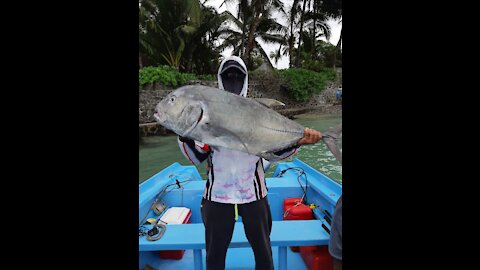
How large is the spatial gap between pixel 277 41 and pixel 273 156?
22.0m

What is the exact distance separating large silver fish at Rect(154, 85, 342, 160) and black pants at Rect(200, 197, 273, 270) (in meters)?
0.40

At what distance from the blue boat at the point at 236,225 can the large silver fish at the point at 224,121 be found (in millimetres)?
930

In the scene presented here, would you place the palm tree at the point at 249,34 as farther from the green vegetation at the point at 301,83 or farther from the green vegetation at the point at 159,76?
the green vegetation at the point at 159,76

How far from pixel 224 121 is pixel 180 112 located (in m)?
0.20

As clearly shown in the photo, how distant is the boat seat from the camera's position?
2008 mm

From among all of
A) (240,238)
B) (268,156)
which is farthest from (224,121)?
(240,238)

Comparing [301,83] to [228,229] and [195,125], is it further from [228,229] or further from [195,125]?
[195,125]

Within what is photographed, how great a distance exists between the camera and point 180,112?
1.25 meters

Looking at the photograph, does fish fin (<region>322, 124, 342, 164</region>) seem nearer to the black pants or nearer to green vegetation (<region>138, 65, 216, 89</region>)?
the black pants

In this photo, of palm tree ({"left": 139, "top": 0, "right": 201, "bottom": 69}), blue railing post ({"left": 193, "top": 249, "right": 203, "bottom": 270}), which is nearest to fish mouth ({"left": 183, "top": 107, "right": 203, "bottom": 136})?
blue railing post ({"left": 193, "top": 249, "right": 203, "bottom": 270})

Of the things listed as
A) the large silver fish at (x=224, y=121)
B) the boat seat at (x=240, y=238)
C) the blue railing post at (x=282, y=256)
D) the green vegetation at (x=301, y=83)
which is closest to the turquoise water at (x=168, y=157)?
the boat seat at (x=240, y=238)

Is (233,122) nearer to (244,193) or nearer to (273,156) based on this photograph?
(273,156)
